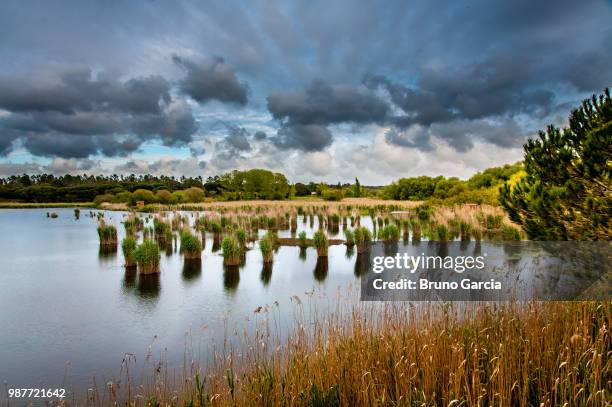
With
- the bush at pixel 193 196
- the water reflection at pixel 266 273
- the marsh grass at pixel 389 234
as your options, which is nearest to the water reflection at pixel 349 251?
the marsh grass at pixel 389 234

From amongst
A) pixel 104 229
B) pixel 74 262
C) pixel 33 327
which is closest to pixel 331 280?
pixel 33 327

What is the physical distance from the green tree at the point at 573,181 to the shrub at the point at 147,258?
9.93 m

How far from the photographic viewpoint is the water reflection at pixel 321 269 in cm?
1208

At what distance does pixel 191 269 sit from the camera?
13164mm

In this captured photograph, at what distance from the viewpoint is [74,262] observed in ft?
49.3

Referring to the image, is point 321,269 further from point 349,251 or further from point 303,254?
point 349,251

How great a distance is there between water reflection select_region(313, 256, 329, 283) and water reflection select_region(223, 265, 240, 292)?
2.36 m

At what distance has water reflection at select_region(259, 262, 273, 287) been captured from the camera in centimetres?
1150

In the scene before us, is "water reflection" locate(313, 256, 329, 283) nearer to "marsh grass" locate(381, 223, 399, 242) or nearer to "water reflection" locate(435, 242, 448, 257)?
"marsh grass" locate(381, 223, 399, 242)

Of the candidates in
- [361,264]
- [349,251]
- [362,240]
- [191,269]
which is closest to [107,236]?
[191,269]

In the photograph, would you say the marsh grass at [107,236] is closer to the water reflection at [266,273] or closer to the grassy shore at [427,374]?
the water reflection at [266,273]

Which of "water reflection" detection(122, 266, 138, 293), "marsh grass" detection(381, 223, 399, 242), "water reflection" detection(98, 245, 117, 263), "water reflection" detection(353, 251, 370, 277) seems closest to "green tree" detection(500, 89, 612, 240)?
"water reflection" detection(353, 251, 370, 277)

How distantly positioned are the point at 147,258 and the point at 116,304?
2836mm

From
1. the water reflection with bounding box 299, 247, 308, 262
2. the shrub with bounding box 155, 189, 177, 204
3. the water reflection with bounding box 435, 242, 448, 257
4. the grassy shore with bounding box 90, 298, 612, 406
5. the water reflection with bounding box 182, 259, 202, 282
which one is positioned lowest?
the water reflection with bounding box 182, 259, 202, 282
